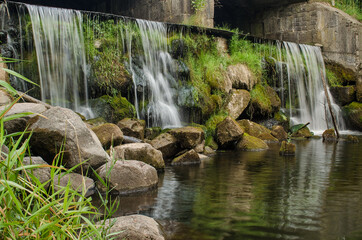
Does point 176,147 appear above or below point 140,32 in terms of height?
below

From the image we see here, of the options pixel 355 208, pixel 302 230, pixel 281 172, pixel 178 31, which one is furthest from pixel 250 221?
pixel 178 31

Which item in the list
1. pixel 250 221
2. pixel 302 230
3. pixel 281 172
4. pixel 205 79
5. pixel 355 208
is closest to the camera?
pixel 302 230

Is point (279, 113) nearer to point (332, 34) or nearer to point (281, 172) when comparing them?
point (332, 34)

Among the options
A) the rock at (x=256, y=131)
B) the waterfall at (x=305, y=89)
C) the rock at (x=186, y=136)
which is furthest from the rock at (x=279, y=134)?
the rock at (x=186, y=136)

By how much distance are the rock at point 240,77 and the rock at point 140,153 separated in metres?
7.56

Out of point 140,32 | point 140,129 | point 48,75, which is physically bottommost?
point 140,129

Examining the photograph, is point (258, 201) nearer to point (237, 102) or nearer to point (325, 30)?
point (237, 102)

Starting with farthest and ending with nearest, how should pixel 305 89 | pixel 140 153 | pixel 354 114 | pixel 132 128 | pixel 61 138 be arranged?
pixel 305 89, pixel 354 114, pixel 132 128, pixel 140 153, pixel 61 138

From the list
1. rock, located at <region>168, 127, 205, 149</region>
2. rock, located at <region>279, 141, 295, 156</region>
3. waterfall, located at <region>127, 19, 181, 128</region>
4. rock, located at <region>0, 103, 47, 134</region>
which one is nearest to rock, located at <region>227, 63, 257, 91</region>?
waterfall, located at <region>127, 19, 181, 128</region>

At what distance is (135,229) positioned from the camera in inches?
131

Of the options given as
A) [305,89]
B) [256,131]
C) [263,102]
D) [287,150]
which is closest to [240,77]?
[263,102]

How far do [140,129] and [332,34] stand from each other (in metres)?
12.5

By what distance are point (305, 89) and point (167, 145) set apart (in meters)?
10.2

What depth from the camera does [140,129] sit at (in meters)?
9.13
